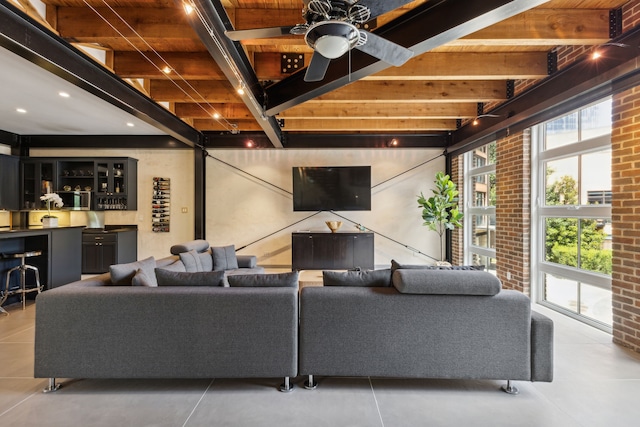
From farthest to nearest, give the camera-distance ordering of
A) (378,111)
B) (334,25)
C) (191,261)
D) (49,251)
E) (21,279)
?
(378,111), (49,251), (21,279), (191,261), (334,25)

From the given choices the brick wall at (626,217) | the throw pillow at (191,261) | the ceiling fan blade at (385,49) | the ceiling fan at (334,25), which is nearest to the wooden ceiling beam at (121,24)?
the ceiling fan at (334,25)

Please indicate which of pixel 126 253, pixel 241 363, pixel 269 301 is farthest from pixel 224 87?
pixel 126 253

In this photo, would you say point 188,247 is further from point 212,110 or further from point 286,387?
point 286,387

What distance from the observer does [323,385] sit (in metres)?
2.23

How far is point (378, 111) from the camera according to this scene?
4.73m

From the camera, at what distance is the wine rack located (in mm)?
6184

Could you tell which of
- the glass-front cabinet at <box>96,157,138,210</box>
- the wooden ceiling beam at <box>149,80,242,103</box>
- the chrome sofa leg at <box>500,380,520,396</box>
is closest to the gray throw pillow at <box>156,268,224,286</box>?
the chrome sofa leg at <box>500,380,520,396</box>

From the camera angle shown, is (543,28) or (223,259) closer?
(543,28)

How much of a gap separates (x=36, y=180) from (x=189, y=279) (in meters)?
5.92

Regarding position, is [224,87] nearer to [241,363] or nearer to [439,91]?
[439,91]

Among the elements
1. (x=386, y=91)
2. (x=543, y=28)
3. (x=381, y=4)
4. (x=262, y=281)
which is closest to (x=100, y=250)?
(x=262, y=281)

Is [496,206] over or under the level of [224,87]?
under

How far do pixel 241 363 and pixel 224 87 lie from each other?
134 inches

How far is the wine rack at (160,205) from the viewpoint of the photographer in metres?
6.18
